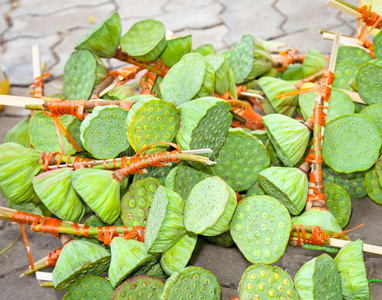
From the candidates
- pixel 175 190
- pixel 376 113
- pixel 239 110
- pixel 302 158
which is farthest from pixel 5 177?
pixel 376 113

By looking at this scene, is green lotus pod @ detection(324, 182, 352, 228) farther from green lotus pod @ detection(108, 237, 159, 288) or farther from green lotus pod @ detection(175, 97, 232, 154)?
green lotus pod @ detection(108, 237, 159, 288)

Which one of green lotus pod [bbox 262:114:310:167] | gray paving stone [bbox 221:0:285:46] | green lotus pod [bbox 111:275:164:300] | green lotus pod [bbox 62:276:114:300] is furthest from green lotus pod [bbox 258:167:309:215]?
gray paving stone [bbox 221:0:285:46]

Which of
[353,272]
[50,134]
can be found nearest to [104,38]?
[50,134]

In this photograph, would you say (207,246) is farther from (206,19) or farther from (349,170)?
(206,19)

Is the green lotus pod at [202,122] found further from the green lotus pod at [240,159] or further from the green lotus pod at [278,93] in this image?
the green lotus pod at [278,93]

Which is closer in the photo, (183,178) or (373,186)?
(183,178)

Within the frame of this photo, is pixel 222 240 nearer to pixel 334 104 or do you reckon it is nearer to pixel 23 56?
pixel 334 104

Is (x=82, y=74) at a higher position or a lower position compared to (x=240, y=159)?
higher
